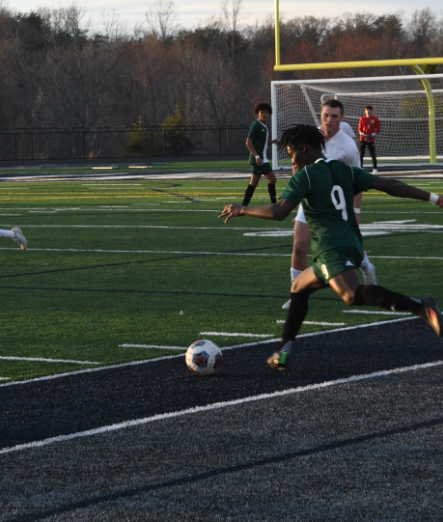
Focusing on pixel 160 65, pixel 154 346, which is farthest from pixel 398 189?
pixel 160 65

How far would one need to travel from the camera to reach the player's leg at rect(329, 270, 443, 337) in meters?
5.99

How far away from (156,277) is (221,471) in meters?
6.71

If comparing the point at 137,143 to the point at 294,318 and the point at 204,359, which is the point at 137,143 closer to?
the point at 294,318

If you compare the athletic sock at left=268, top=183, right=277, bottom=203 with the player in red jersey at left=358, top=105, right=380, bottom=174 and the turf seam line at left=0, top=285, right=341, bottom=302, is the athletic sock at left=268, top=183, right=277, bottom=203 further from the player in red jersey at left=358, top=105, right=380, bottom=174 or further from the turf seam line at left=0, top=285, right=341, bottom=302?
the player in red jersey at left=358, top=105, right=380, bottom=174

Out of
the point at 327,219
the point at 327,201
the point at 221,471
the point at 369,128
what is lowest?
the point at 221,471

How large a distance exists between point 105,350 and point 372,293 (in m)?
2.46

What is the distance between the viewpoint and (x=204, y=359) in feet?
21.9

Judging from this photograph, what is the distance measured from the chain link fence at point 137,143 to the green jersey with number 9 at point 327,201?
148ft

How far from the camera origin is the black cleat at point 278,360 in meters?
6.75

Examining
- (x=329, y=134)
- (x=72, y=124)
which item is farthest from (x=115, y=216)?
(x=72, y=124)

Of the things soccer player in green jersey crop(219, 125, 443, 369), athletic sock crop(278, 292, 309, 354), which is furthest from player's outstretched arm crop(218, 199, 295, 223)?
athletic sock crop(278, 292, 309, 354)

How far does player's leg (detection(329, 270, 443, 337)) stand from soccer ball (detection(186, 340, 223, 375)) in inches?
40.0

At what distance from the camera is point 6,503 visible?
14.5ft

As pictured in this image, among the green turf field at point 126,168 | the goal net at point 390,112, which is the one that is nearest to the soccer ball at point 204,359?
the goal net at point 390,112
